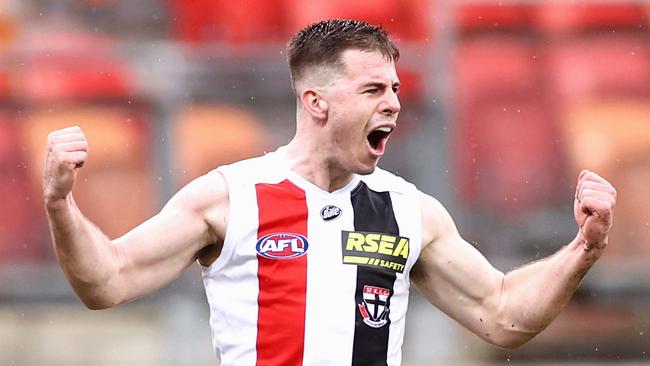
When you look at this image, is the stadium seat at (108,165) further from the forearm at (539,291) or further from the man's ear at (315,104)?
the forearm at (539,291)

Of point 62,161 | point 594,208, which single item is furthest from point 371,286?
point 62,161

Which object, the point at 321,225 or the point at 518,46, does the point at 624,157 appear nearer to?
the point at 518,46

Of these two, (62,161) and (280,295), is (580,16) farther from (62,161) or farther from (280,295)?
(62,161)

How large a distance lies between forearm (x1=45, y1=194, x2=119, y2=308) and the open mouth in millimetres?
891

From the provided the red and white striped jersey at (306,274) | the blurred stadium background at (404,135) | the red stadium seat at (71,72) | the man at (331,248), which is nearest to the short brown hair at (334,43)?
the man at (331,248)

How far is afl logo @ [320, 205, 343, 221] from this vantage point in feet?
13.5

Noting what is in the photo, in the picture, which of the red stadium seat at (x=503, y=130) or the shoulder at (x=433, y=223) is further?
the red stadium seat at (x=503, y=130)

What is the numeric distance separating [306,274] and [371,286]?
8.1 inches

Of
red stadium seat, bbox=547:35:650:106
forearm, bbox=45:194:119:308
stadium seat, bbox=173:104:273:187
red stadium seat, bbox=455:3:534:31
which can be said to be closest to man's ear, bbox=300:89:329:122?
forearm, bbox=45:194:119:308

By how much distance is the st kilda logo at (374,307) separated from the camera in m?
4.02

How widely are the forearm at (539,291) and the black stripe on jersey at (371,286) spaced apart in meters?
0.42

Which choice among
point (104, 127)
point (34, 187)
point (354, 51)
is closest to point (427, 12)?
point (104, 127)

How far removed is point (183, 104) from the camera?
7547mm

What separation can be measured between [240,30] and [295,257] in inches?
194
